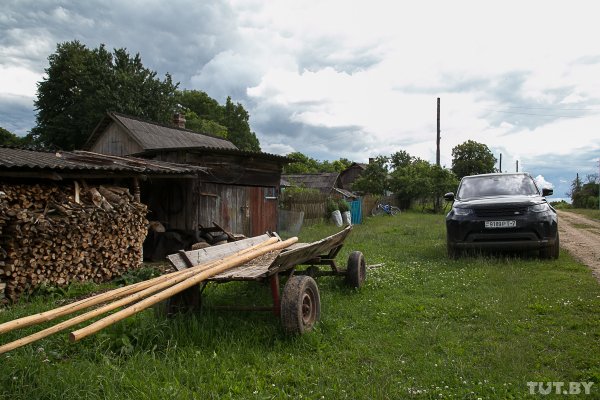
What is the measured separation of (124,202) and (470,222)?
663 cm

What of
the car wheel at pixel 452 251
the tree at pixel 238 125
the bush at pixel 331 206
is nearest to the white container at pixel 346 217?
the bush at pixel 331 206

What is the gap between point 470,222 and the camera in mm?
8031

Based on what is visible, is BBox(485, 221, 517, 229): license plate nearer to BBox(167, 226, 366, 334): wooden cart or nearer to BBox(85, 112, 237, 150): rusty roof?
BBox(167, 226, 366, 334): wooden cart

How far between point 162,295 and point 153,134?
53.0 ft

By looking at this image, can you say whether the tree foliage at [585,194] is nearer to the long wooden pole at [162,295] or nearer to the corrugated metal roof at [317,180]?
the corrugated metal roof at [317,180]

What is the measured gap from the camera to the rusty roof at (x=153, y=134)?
1747cm

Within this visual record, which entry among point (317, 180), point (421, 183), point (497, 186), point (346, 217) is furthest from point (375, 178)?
point (497, 186)

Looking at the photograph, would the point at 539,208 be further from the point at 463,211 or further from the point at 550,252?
the point at 463,211

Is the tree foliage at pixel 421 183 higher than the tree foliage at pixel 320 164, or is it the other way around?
the tree foliage at pixel 320 164

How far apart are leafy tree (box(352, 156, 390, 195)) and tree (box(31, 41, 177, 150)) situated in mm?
16450

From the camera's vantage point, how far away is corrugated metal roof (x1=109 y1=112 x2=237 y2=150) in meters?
17.4

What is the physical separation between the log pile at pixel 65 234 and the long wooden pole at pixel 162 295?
361 centimetres

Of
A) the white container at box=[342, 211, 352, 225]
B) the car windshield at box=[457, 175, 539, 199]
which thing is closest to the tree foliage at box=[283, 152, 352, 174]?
the white container at box=[342, 211, 352, 225]

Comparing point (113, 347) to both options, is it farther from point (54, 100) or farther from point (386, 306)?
point (54, 100)
